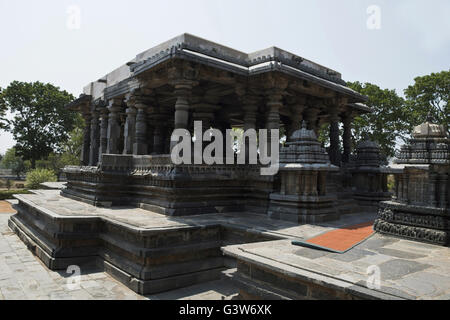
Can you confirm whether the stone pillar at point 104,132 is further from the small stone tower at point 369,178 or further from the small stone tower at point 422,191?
the small stone tower at point 422,191

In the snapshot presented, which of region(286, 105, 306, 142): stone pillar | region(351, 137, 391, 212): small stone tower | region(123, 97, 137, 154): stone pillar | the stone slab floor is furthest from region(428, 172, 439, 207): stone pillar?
region(123, 97, 137, 154): stone pillar

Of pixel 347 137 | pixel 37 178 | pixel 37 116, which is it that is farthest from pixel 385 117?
pixel 37 116

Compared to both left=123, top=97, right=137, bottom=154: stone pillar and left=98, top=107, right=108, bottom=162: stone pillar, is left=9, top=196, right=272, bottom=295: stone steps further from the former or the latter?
left=98, top=107, right=108, bottom=162: stone pillar

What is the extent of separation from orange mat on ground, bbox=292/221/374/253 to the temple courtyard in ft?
0.41

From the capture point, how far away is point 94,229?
7.25 meters

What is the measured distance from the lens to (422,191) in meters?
5.82

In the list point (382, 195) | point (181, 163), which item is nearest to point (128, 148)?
point (181, 163)

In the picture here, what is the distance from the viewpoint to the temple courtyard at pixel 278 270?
3355 mm

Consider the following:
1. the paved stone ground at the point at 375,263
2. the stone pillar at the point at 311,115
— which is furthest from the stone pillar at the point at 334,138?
the paved stone ground at the point at 375,263

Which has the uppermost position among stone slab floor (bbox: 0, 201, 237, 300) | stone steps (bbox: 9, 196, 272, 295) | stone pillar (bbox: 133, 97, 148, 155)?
stone pillar (bbox: 133, 97, 148, 155)

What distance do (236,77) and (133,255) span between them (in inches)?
278

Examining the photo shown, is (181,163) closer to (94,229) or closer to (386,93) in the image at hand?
(94,229)

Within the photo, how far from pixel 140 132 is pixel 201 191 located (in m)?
4.15

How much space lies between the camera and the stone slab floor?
5270 millimetres
